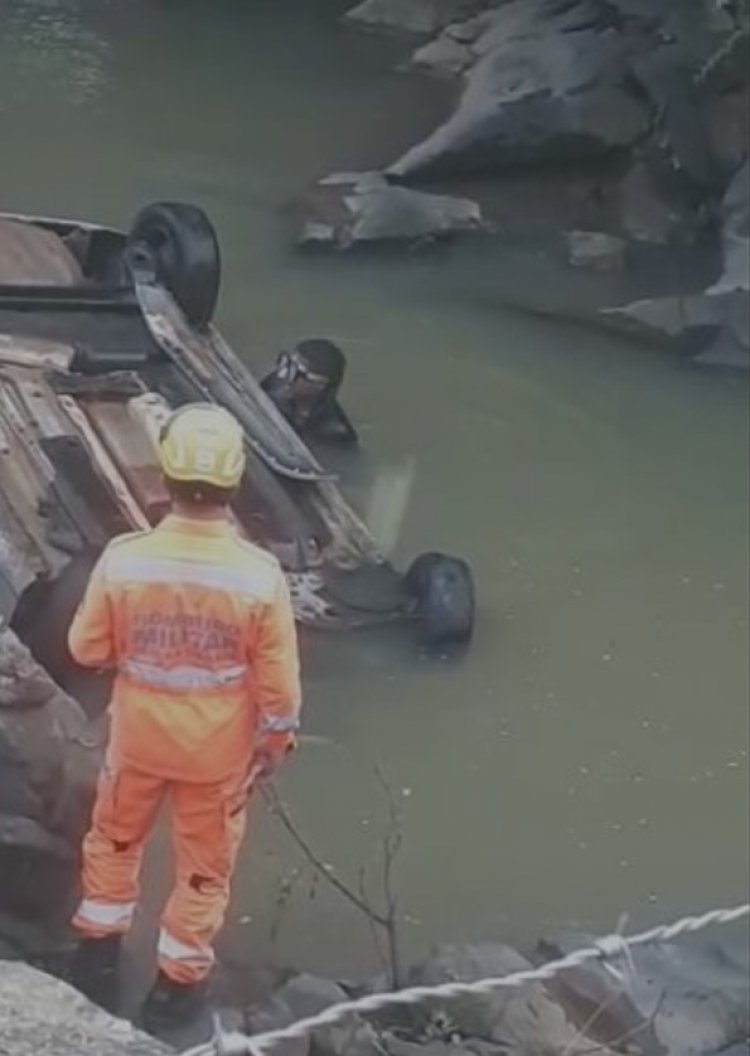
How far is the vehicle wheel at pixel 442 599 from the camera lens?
8.48m

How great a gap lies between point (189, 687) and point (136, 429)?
3.17 m

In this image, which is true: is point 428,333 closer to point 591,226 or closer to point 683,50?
point 591,226

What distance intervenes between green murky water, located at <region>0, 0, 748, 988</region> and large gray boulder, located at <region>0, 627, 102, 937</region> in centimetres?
48

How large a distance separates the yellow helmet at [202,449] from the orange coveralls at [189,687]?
16 centimetres

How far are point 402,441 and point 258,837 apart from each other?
11.3 ft

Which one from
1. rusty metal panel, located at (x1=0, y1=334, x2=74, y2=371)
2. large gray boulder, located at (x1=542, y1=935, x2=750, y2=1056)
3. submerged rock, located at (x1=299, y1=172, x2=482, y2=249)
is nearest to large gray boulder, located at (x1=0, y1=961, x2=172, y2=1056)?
large gray boulder, located at (x1=542, y1=935, x2=750, y2=1056)

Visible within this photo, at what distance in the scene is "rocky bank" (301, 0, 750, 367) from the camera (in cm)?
1366

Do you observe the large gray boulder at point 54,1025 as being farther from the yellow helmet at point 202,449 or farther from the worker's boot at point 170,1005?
the worker's boot at point 170,1005

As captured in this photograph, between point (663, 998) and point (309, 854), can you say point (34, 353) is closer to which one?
point (309, 854)

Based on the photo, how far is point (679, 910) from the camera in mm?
7484

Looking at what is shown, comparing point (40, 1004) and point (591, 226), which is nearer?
point (40, 1004)

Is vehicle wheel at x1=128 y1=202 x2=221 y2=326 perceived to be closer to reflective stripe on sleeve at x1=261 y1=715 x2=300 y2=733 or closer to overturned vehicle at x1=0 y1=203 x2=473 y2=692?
overturned vehicle at x1=0 y1=203 x2=473 y2=692

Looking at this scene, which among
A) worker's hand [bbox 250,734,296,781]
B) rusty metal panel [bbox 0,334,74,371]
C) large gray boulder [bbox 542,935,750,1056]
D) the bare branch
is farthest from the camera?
rusty metal panel [bbox 0,334,74,371]

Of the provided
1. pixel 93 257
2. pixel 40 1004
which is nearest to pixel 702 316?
pixel 93 257
